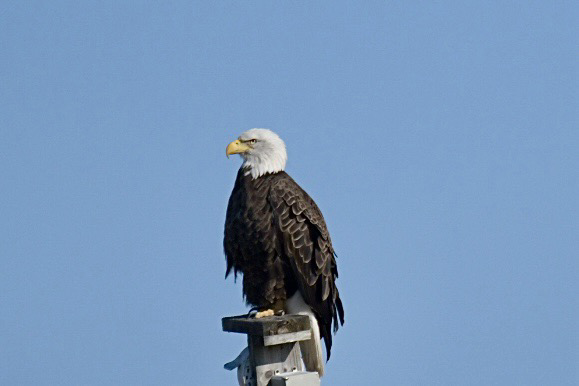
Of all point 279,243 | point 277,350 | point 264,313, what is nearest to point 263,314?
point 264,313

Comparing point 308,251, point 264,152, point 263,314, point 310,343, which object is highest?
point 264,152

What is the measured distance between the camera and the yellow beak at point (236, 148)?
209 inches

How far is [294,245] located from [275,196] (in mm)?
313

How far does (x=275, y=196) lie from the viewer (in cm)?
514

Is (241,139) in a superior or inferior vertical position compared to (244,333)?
superior

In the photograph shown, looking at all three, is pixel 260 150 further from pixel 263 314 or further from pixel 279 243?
pixel 263 314

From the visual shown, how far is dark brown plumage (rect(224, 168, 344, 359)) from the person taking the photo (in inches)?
201

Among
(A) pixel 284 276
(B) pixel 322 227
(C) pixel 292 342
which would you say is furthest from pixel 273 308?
(C) pixel 292 342

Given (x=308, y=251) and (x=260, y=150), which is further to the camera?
(x=260, y=150)

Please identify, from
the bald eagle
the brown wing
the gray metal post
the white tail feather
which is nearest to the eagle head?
the bald eagle

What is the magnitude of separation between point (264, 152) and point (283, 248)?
61 centimetres

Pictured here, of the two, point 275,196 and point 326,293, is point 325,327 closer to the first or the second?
point 326,293

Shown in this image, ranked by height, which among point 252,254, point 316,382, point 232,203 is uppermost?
point 232,203

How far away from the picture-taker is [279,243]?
16.8 ft
